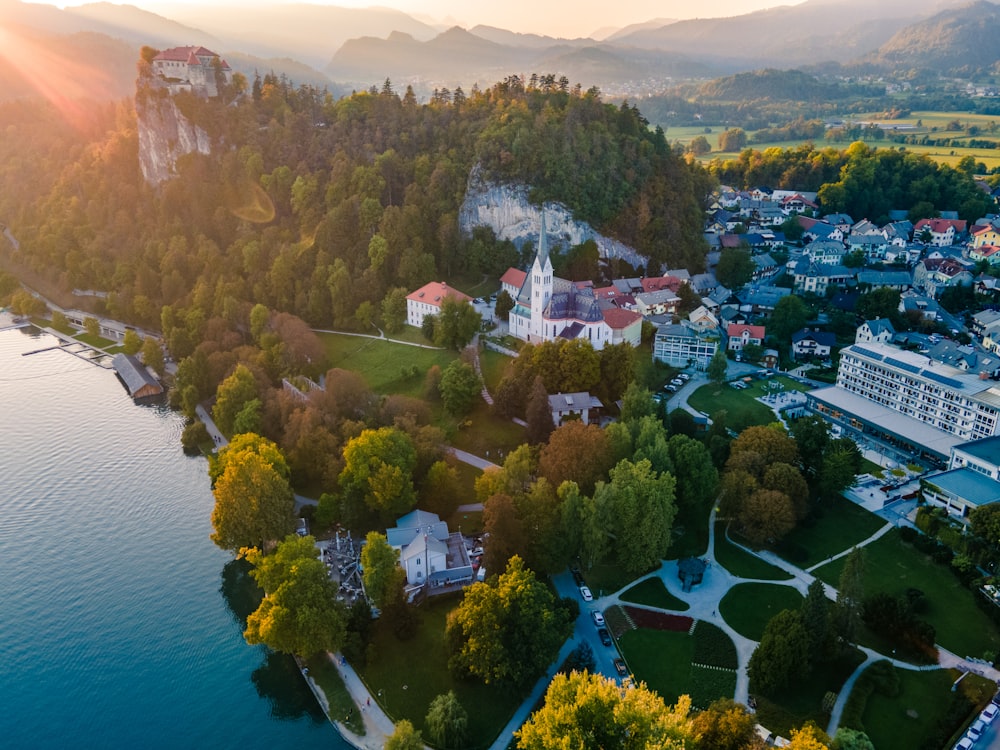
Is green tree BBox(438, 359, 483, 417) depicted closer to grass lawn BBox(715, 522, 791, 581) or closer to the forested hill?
the forested hill

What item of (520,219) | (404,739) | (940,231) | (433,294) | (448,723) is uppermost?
(520,219)

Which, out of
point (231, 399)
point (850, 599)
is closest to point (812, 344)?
point (850, 599)

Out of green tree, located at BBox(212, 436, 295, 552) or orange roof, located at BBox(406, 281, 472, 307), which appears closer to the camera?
green tree, located at BBox(212, 436, 295, 552)

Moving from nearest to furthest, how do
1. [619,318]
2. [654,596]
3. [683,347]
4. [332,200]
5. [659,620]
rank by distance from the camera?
1. [659,620]
2. [654,596]
3. [619,318]
4. [683,347]
5. [332,200]

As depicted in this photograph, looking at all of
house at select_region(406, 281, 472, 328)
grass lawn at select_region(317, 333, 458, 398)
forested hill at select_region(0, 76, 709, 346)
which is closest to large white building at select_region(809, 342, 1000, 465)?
forested hill at select_region(0, 76, 709, 346)

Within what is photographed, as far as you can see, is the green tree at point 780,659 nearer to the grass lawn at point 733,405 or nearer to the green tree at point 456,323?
the grass lawn at point 733,405

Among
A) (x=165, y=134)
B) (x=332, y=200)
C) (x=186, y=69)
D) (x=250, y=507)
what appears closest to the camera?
(x=250, y=507)

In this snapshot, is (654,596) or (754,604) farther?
(654,596)

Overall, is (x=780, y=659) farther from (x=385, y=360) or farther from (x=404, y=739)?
(x=385, y=360)
